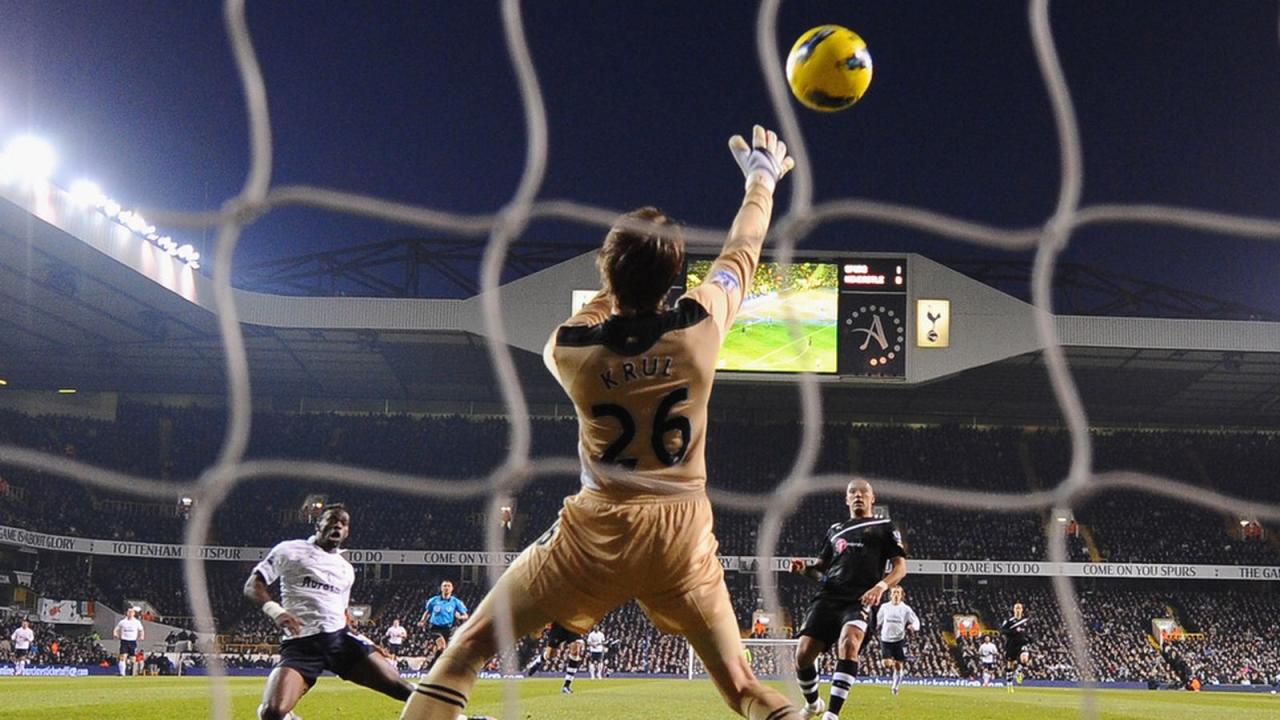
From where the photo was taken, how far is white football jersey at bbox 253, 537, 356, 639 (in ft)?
23.5

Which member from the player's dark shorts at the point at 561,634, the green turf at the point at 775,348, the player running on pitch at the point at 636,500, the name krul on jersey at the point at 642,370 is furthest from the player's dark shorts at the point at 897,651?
the green turf at the point at 775,348

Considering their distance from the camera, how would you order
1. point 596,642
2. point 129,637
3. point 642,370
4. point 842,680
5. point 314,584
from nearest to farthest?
1. point 642,370
2. point 314,584
3. point 842,680
4. point 129,637
5. point 596,642

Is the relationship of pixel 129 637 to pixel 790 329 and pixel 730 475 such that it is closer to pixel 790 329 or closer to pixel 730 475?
pixel 790 329

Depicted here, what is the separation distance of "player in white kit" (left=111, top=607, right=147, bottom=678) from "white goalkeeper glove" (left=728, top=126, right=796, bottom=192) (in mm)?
22166

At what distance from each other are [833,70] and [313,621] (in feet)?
14.3

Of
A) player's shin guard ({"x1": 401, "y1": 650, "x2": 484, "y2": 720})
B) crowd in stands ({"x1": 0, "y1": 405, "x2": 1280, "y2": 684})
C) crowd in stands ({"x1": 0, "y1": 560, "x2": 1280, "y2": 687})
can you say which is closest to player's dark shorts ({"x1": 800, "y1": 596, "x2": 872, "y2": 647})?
player's shin guard ({"x1": 401, "y1": 650, "x2": 484, "y2": 720})

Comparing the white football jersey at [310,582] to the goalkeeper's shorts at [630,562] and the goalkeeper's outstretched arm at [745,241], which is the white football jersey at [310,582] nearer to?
the goalkeeper's shorts at [630,562]

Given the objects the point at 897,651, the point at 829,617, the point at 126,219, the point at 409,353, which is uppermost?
the point at 126,219

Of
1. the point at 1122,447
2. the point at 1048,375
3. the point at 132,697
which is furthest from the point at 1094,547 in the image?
the point at 132,697

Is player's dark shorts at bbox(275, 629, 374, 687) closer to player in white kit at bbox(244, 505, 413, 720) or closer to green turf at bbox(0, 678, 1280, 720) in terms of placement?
player in white kit at bbox(244, 505, 413, 720)

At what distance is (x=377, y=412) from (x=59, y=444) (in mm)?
9599

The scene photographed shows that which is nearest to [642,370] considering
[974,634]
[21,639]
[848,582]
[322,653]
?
[322,653]

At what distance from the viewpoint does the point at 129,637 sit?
23.5 meters

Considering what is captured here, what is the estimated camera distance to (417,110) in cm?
1947
